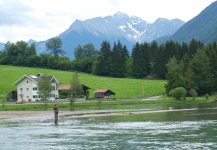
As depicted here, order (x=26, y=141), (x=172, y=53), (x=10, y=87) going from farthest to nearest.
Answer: (x=172, y=53) < (x=10, y=87) < (x=26, y=141)

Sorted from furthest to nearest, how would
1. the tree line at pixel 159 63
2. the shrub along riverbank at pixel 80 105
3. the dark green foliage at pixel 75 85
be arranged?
the tree line at pixel 159 63
the dark green foliage at pixel 75 85
the shrub along riverbank at pixel 80 105

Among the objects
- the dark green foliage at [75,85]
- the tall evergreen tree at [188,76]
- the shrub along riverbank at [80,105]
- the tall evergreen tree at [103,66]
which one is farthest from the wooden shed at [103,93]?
the tall evergreen tree at [103,66]

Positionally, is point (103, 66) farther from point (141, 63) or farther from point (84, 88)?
point (84, 88)

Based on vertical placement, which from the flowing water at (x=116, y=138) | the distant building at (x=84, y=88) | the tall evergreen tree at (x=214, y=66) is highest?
the tall evergreen tree at (x=214, y=66)

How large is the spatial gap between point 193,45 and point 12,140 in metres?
141

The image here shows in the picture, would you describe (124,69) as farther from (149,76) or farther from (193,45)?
(193,45)

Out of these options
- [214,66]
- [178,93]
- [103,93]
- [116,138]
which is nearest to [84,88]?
[103,93]

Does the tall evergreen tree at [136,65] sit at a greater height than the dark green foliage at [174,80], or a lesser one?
greater

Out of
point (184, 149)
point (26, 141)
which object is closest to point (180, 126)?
point (184, 149)

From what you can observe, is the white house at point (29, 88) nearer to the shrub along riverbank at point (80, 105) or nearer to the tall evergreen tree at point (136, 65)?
the shrub along riverbank at point (80, 105)

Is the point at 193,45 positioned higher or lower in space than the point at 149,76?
higher

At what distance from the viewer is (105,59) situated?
6831 inches

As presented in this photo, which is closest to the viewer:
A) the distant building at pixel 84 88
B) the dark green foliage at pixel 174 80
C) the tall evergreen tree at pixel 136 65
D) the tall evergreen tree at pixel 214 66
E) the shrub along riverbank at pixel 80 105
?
the shrub along riverbank at pixel 80 105

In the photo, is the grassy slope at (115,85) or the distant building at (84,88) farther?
the grassy slope at (115,85)
